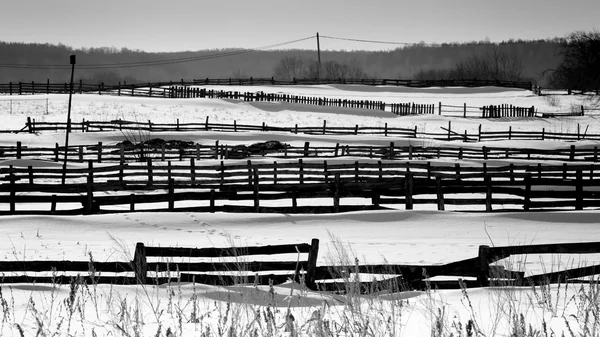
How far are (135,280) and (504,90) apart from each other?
295 ft

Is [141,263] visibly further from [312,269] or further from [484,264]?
[484,264]

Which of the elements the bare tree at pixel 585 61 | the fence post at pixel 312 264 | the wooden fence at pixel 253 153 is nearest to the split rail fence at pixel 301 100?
the bare tree at pixel 585 61

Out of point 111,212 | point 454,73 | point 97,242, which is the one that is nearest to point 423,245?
point 97,242

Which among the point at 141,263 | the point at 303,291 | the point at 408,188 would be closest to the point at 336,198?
the point at 408,188

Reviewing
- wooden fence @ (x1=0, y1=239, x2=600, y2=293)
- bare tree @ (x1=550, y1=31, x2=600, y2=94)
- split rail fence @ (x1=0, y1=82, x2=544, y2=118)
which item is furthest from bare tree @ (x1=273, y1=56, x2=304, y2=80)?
wooden fence @ (x1=0, y1=239, x2=600, y2=293)

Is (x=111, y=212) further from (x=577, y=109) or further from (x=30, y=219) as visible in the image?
(x=577, y=109)

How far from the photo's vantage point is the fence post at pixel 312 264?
9.89m

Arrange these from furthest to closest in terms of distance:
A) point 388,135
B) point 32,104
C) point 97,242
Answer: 1. point 32,104
2. point 388,135
3. point 97,242

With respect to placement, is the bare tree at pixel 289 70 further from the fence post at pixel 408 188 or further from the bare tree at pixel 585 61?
the fence post at pixel 408 188

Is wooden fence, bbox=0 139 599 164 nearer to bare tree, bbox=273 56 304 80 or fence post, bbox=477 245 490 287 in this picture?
fence post, bbox=477 245 490 287

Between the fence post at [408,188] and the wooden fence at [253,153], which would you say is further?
the wooden fence at [253,153]

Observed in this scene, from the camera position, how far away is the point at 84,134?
153 feet

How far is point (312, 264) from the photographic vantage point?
32.5 feet

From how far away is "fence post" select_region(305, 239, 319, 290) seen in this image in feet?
32.4
